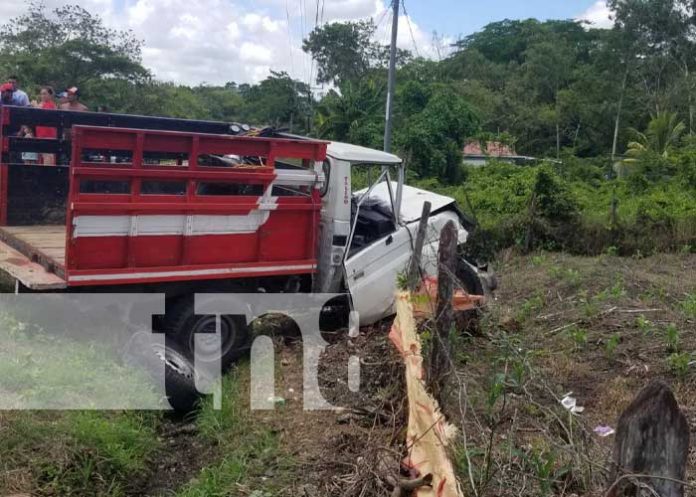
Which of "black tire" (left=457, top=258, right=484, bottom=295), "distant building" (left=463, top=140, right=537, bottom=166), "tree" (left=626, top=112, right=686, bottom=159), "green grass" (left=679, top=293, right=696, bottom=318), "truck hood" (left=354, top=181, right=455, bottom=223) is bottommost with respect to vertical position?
"green grass" (left=679, top=293, right=696, bottom=318)

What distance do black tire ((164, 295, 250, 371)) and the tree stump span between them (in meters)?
4.66

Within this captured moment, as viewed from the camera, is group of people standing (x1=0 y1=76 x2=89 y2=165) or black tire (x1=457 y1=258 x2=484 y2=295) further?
black tire (x1=457 y1=258 x2=484 y2=295)

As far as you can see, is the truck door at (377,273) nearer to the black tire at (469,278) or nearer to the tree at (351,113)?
the black tire at (469,278)

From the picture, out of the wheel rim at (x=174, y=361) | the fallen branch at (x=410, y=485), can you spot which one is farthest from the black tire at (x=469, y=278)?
the fallen branch at (x=410, y=485)

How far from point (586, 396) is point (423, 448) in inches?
110

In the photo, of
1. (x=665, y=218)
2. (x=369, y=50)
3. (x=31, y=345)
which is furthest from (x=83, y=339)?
(x=369, y=50)

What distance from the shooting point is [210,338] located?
6.43 m

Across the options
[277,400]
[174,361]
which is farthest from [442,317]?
[174,361]

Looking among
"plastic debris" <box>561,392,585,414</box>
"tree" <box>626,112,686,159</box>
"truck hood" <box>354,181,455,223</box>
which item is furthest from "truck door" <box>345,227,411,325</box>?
"tree" <box>626,112,686,159</box>

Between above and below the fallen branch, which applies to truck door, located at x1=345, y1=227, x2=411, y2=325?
above

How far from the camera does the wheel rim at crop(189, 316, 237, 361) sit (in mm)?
6348

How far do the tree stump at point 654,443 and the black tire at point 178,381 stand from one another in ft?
14.0

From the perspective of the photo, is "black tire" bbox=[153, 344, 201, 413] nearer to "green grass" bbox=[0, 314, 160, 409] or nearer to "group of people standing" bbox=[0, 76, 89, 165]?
"green grass" bbox=[0, 314, 160, 409]

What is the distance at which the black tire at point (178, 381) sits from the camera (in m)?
5.78
